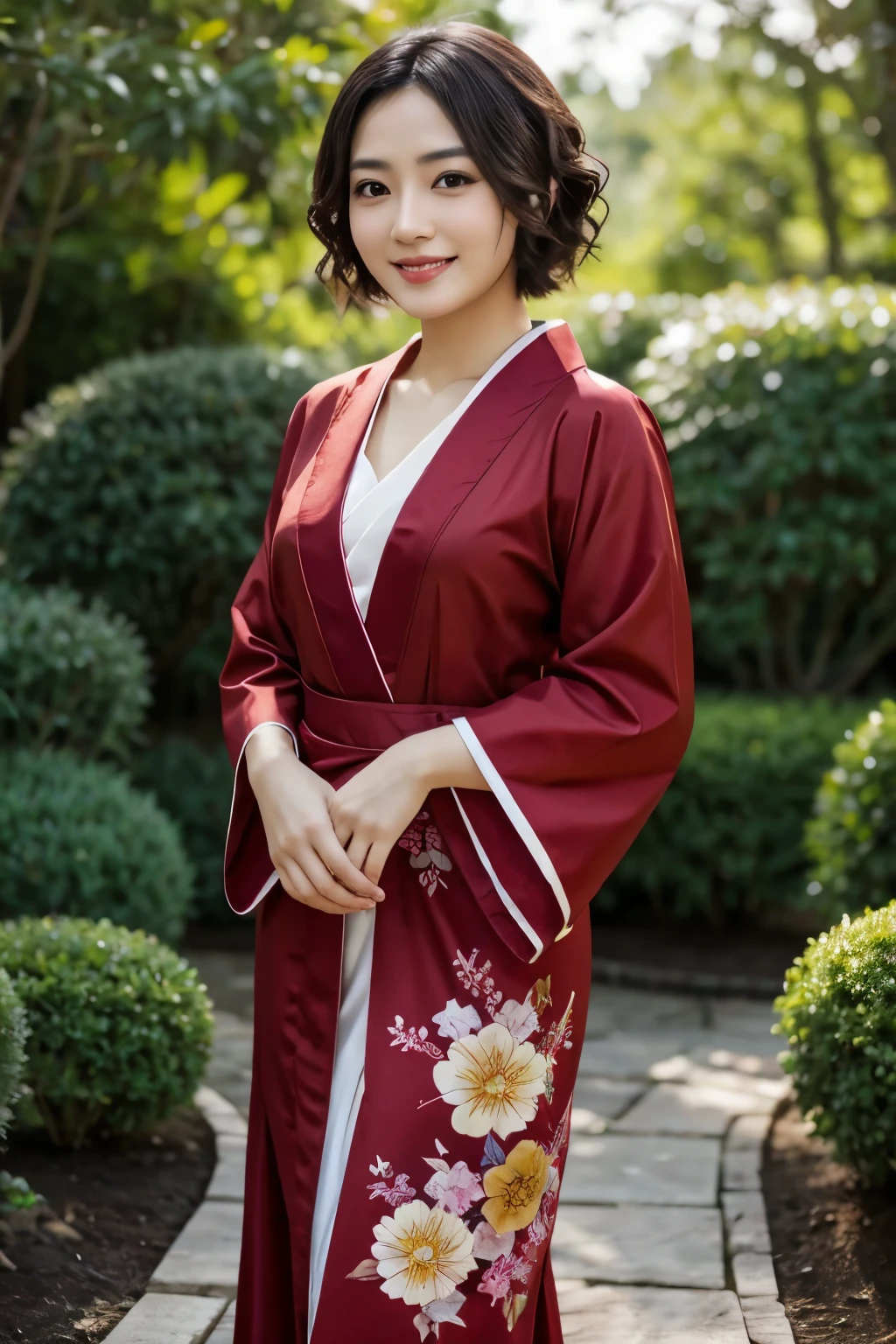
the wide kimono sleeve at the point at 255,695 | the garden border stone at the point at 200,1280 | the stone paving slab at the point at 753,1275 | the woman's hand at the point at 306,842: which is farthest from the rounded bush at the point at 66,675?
the woman's hand at the point at 306,842

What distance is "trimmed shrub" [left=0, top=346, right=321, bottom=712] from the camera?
573 centimetres

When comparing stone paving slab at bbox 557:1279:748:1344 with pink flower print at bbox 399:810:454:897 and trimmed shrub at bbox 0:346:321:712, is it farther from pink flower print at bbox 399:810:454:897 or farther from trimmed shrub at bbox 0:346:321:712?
trimmed shrub at bbox 0:346:321:712

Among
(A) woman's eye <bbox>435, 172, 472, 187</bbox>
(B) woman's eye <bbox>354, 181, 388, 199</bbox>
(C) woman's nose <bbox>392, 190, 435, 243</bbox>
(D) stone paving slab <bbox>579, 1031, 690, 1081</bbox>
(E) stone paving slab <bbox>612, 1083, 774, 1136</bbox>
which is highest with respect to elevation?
(B) woman's eye <bbox>354, 181, 388, 199</bbox>

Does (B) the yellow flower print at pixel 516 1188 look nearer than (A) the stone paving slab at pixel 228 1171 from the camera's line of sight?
Yes

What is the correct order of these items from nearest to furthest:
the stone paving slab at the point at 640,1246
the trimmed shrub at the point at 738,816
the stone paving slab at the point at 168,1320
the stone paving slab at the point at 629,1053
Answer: the stone paving slab at the point at 168,1320 → the stone paving slab at the point at 640,1246 → the stone paving slab at the point at 629,1053 → the trimmed shrub at the point at 738,816

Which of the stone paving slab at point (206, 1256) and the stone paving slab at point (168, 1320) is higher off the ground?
the stone paving slab at point (206, 1256)

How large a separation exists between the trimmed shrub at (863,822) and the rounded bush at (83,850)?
1.94 m

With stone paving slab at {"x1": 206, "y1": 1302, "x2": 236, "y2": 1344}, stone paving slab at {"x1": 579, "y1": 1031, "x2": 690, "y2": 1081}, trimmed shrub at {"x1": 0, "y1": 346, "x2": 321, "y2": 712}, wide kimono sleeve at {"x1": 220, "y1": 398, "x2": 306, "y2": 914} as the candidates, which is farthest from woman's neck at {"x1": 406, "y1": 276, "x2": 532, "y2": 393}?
trimmed shrub at {"x1": 0, "y1": 346, "x2": 321, "y2": 712}

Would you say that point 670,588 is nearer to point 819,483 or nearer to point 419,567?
point 419,567

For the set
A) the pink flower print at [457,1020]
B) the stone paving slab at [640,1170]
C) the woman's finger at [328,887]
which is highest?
the woman's finger at [328,887]

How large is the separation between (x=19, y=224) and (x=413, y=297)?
4585 millimetres

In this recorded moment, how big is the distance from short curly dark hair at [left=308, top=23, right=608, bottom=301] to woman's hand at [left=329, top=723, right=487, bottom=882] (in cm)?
69

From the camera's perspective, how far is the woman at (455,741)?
1821mm

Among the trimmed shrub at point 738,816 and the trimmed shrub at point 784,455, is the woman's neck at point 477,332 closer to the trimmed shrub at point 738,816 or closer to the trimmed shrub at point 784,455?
the trimmed shrub at point 738,816
